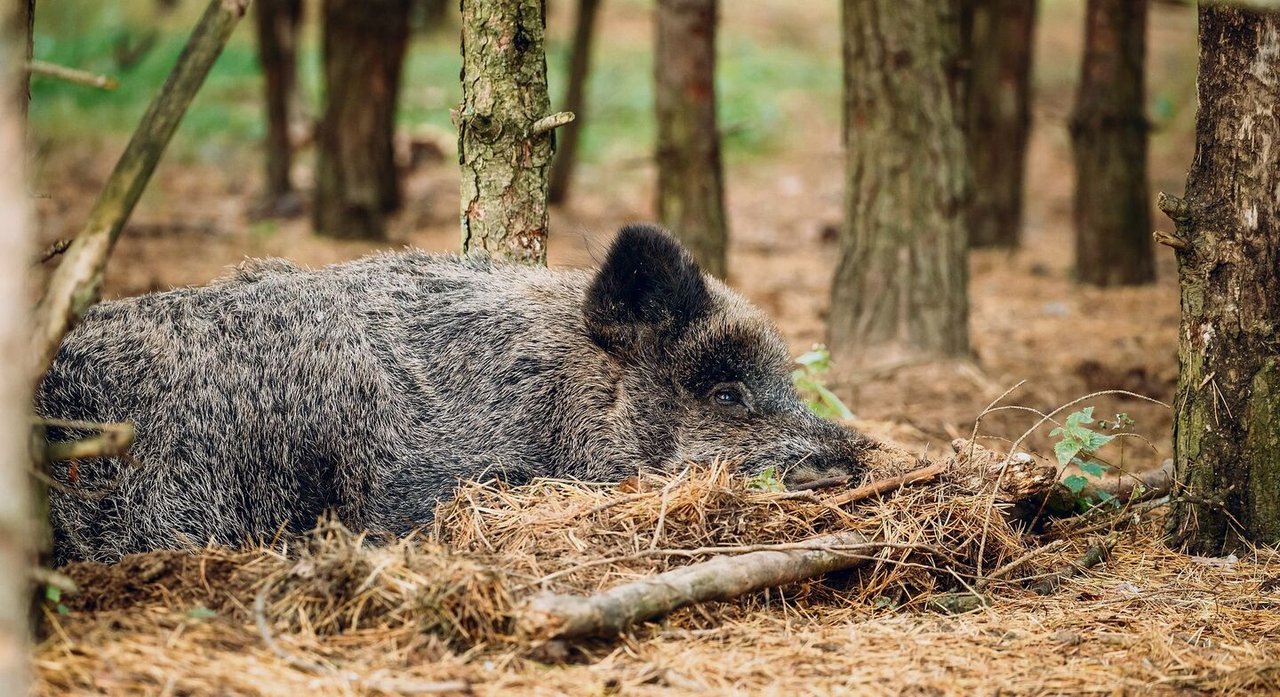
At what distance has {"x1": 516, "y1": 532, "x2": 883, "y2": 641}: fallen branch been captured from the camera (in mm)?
3703

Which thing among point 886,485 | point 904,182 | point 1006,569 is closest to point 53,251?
point 886,485

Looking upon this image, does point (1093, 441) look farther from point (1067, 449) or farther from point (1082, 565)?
point (1082, 565)

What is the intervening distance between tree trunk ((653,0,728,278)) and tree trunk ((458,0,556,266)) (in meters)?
4.18

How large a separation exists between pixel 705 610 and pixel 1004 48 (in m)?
11.9

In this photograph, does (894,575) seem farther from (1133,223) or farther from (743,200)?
(743,200)

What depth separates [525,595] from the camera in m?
4.00

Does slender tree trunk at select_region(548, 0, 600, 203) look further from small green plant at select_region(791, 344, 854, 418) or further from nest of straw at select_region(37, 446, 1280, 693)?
nest of straw at select_region(37, 446, 1280, 693)

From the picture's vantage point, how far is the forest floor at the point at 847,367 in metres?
3.70

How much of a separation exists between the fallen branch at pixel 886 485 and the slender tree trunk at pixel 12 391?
2987 millimetres

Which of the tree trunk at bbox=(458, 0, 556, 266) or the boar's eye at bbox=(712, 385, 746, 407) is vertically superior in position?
the tree trunk at bbox=(458, 0, 556, 266)

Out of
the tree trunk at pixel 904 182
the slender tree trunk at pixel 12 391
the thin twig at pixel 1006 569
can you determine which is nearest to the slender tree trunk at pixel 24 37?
the slender tree trunk at pixel 12 391

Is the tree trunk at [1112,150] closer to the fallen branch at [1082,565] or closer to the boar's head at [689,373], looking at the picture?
the fallen branch at [1082,565]

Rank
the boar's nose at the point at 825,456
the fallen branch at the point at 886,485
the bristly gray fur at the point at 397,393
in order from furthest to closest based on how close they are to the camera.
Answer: the boar's nose at the point at 825,456, the bristly gray fur at the point at 397,393, the fallen branch at the point at 886,485

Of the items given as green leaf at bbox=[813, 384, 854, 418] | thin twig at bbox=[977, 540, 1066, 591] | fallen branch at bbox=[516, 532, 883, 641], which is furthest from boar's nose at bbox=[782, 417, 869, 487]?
green leaf at bbox=[813, 384, 854, 418]
